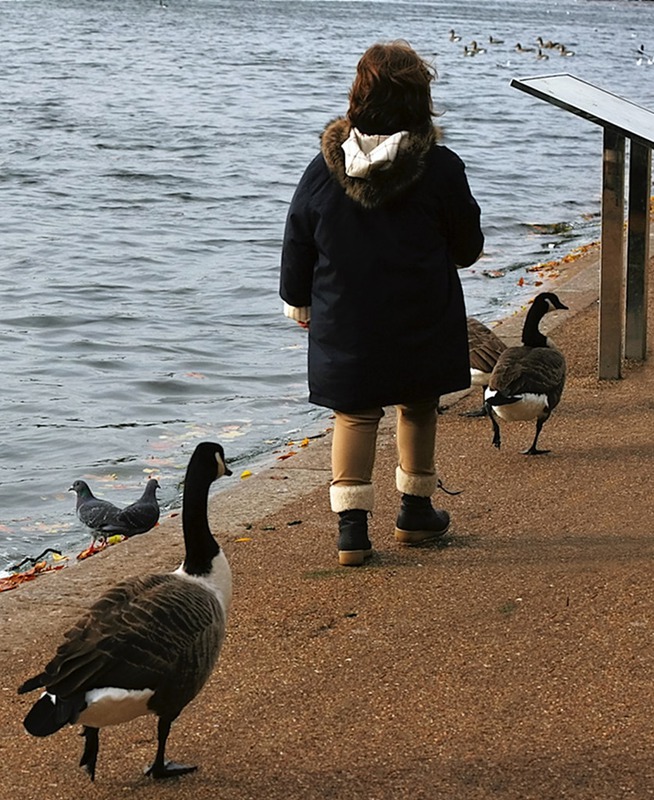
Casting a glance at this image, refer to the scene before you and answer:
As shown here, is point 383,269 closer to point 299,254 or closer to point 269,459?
point 299,254

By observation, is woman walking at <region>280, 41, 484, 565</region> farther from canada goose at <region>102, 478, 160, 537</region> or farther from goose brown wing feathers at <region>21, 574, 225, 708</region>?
goose brown wing feathers at <region>21, 574, 225, 708</region>

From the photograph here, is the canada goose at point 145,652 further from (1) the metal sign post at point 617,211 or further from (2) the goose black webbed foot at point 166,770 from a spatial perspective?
(1) the metal sign post at point 617,211

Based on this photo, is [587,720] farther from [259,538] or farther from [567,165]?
[567,165]

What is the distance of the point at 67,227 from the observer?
55.9 ft

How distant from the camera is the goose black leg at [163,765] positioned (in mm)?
3701

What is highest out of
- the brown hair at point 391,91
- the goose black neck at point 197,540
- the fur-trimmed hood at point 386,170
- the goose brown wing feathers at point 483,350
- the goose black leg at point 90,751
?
the brown hair at point 391,91

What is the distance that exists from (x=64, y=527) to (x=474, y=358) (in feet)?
7.93

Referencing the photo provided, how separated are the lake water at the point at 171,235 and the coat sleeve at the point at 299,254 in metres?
2.37

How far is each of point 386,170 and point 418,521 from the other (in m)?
1.48

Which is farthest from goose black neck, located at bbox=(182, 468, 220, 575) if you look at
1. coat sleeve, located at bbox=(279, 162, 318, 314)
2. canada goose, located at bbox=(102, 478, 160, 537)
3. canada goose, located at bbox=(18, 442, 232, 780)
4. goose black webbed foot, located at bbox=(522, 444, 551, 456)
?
goose black webbed foot, located at bbox=(522, 444, 551, 456)

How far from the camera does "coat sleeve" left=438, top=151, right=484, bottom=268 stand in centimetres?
514

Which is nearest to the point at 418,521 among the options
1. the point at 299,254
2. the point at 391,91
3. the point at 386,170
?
the point at 299,254

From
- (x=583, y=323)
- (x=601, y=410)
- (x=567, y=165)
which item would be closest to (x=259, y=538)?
(x=601, y=410)

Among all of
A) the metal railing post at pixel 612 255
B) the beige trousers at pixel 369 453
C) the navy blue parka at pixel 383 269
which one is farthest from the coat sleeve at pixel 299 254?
the metal railing post at pixel 612 255
